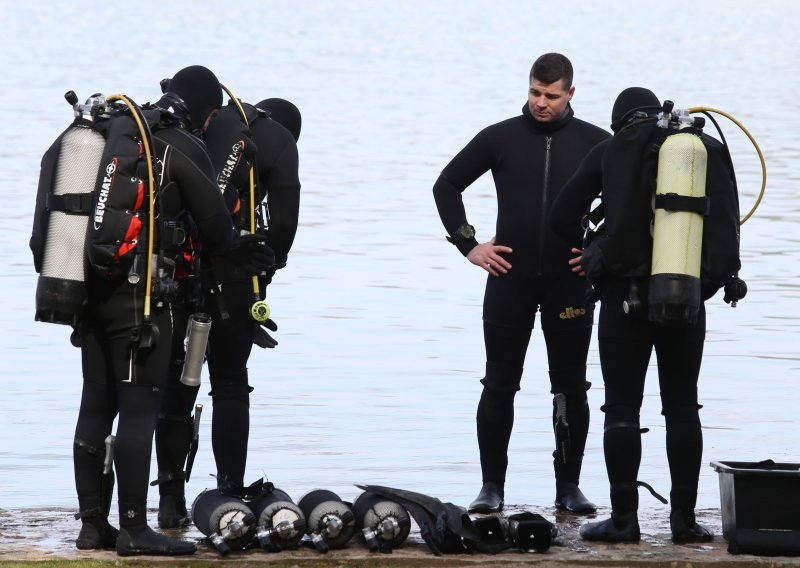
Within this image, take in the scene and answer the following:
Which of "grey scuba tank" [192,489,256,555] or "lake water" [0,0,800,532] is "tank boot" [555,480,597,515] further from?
"grey scuba tank" [192,489,256,555]

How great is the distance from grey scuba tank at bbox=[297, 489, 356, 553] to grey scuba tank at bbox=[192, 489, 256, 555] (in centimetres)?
24

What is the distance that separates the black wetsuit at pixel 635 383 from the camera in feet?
23.3

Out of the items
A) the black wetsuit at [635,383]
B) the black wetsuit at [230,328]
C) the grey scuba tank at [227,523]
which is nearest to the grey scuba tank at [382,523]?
the grey scuba tank at [227,523]

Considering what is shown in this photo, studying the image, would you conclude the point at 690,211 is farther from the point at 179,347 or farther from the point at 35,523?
the point at 35,523

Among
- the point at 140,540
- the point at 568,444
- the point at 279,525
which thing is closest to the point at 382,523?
the point at 279,525

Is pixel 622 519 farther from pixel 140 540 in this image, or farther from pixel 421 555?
pixel 140 540

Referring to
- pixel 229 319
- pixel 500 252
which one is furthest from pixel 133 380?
pixel 500 252

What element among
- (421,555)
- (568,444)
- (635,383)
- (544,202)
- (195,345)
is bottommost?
(421,555)

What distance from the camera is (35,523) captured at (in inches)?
292

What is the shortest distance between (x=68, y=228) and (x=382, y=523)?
1.64m

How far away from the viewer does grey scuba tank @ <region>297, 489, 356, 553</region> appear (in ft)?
22.3

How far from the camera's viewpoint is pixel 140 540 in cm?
671

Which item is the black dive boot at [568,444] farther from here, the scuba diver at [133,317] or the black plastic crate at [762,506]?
the scuba diver at [133,317]

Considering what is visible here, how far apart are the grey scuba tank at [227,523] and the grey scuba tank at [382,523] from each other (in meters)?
0.44
